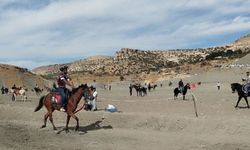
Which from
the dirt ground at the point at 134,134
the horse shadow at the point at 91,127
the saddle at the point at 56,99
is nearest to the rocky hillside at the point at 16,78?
the horse shadow at the point at 91,127

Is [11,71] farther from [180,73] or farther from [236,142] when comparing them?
[236,142]

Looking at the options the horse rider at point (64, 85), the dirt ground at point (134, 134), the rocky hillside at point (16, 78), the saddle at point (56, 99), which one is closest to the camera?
the dirt ground at point (134, 134)

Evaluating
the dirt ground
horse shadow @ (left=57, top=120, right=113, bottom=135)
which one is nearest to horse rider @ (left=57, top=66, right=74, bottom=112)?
horse shadow @ (left=57, top=120, right=113, bottom=135)

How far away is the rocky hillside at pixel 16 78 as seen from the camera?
119 m

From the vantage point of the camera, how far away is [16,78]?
399 feet

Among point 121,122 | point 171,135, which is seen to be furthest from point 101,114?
point 171,135

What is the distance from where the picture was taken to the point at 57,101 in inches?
860

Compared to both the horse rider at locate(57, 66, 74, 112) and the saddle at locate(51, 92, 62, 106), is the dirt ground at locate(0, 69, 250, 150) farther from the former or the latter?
the horse rider at locate(57, 66, 74, 112)

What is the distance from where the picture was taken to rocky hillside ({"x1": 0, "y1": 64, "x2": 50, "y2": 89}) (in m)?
119

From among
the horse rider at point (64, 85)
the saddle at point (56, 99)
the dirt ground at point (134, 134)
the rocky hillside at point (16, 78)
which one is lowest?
the dirt ground at point (134, 134)

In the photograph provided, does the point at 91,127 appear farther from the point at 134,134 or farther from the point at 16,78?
the point at 16,78

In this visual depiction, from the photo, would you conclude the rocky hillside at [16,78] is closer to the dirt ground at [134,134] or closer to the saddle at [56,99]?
the dirt ground at [134,134]

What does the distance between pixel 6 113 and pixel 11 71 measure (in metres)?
A: 96.8

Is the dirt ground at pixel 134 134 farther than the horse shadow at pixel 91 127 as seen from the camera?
No
